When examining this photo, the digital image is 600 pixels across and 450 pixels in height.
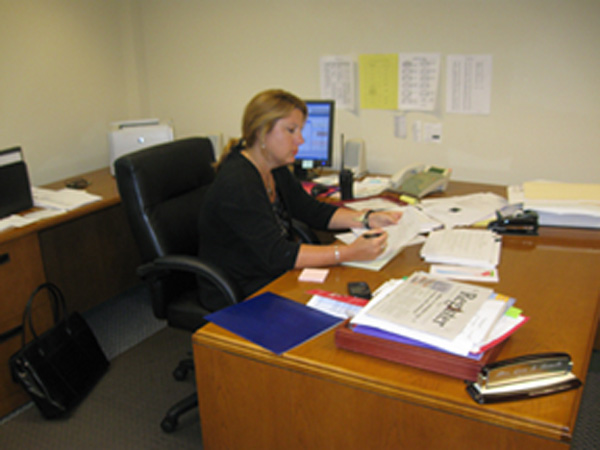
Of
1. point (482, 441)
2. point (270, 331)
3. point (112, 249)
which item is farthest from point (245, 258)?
point (112, 249)

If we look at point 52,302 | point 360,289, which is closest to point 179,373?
point 52,302

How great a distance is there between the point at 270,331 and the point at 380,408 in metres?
0.33

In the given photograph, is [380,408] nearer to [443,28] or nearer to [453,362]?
[453,362]

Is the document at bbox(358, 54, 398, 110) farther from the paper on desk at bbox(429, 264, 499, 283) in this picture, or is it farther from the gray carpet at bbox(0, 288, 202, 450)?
the gray carpet at bbox(0, 288, 202, 450)

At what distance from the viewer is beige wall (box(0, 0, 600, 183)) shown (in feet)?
7.93

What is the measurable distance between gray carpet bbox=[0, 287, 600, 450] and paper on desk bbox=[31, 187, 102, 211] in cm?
74

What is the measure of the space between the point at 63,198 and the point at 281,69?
4.59ft

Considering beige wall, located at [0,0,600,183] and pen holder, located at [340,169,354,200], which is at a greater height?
beige wall, located at [0,0,600,183]

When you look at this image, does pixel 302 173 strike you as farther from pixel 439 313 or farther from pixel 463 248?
pixel 439 313

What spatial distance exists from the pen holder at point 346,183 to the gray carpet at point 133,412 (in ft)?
3.57

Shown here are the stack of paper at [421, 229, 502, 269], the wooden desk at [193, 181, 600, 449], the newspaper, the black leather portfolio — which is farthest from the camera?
the black leather portfolio

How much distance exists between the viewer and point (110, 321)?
2.94 m

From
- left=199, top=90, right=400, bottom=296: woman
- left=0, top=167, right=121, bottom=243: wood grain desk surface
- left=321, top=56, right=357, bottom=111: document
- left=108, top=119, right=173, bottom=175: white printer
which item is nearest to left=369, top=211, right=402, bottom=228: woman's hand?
left=199, top=90, right=400, bottom=296: woman

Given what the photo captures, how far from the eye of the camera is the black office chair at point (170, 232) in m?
1.87
